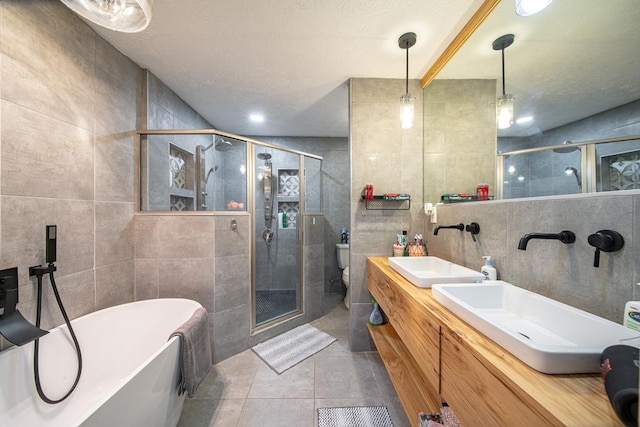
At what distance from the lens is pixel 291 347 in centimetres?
190

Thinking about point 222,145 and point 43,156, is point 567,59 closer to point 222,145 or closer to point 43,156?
point 222,145

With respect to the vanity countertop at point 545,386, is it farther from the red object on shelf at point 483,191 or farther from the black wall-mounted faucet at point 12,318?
the black wall-mounted faucet at point 12,318

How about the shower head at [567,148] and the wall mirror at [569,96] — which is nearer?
the wall mirror at [569,96]

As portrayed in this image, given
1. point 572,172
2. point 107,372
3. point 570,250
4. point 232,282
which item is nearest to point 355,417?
point 232,282

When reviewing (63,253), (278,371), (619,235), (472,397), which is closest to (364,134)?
(619,235)

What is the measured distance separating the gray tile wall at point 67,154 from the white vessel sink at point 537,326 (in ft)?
6.42

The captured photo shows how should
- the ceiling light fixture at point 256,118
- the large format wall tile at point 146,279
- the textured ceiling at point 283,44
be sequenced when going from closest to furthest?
1. the textured ceiling at point 283,44
2. the large format wall tile at point 146,279
3. the ceiling light fixture at point 256,118

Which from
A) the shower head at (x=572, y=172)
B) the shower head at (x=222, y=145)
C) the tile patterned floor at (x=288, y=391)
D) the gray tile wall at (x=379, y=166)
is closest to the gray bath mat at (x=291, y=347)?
the tile patterned floor at (x=288, y=391)

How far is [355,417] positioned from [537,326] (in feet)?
3.55

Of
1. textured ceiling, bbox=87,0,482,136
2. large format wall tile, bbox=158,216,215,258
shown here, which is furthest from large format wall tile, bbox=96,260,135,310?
textured ceiling, bbox=87,0,482,136

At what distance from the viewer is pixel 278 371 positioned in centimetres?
161

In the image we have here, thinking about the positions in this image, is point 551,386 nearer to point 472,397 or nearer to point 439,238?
point 472,397

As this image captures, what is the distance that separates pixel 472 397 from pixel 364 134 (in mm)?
1673

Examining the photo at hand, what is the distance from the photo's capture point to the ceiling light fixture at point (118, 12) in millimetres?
861
